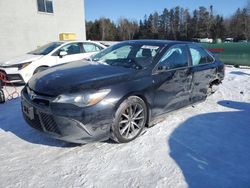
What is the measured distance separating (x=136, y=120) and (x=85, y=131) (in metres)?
0.93

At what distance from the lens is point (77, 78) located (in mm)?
3670

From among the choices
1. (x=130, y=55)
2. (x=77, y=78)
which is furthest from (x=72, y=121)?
(x=130, y=55)

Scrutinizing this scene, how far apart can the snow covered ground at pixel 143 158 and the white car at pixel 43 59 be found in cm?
300

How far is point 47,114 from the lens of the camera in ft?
11.1

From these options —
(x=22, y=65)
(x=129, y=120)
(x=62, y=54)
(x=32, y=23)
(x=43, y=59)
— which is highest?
(x=32, y=23)

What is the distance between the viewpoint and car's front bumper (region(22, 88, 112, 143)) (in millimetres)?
3303

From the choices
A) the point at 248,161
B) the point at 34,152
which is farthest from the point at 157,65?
the point at 34,152

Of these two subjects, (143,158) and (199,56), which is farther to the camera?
(199,56)

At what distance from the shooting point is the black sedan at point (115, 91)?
3355mm

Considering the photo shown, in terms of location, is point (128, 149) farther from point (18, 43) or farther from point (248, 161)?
point (18, 43)

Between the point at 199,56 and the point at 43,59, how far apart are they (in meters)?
4.77

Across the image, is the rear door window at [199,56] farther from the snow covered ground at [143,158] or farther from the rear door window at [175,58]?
the snow covered ground at [143,158]

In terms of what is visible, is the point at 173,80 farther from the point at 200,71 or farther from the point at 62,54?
the point at 62,54

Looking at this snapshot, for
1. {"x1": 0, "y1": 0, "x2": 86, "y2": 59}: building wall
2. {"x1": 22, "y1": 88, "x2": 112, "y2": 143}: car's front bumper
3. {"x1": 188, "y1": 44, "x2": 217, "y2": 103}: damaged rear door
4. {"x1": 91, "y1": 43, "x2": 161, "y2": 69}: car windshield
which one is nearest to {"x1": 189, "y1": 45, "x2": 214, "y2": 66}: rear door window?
{"x1": 188, "y1": 44, "x2": 217, "y2": 103}: damaged rear door
